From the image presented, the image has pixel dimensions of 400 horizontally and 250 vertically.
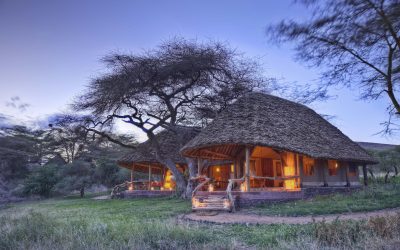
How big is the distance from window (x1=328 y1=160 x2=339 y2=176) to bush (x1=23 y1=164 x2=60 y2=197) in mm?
23151

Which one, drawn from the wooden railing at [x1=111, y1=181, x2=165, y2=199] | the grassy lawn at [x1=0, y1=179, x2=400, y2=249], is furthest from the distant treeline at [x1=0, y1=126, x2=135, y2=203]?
the grassy lawn at [x1=0, y1=179, x2=400, y2=249]

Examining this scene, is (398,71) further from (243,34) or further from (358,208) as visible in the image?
(243,34)

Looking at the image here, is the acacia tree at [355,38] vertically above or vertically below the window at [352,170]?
above

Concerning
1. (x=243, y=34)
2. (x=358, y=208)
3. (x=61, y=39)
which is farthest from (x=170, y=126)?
(x=358, y=208)

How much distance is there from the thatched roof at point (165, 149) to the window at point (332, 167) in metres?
8.84

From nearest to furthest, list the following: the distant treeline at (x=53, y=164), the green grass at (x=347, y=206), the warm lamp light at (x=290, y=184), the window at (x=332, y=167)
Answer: the green grass at (x=347, y=206)
the warm lamp light at (x=290, y=184)
the window at (x=332, y=167)
the distant treeline at (x=53, y=164)

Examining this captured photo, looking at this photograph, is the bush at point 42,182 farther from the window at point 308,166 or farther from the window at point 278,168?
the window at point 308,166

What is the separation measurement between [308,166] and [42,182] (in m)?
22.9

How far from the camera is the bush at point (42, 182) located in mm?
29906

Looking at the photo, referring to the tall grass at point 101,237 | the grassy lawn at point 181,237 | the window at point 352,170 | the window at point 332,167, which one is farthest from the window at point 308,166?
the tall grass at point 101,237

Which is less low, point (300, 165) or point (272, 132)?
point (272, 132)

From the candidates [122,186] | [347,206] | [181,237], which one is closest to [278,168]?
[347,206]

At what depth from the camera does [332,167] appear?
70.0 ft

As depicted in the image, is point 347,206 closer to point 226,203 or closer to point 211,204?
point 226,203
